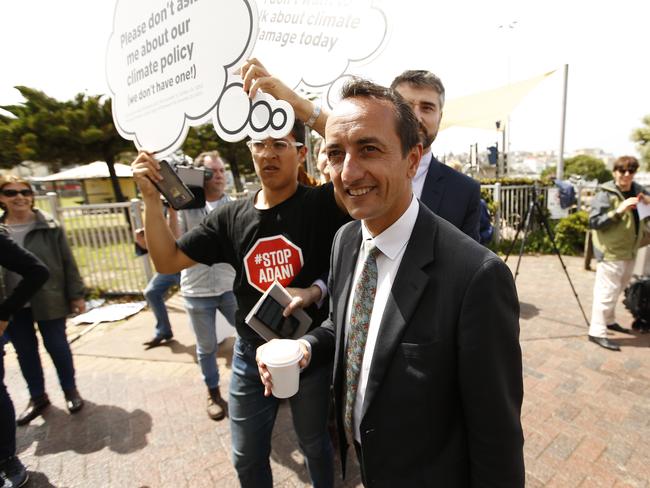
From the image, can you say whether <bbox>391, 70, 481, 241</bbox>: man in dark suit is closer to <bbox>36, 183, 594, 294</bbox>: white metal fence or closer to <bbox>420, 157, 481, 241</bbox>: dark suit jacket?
<bbox>420, 157, 481, 241</bbox>: dark suit jacket

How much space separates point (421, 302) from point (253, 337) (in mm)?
1110

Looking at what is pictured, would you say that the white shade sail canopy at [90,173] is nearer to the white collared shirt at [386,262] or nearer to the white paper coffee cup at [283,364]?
the white paper coffee cup at [283,364]

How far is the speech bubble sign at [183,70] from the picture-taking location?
164 centimetres

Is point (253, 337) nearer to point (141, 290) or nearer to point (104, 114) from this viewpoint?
point (141, 290)

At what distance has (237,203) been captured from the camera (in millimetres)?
2150

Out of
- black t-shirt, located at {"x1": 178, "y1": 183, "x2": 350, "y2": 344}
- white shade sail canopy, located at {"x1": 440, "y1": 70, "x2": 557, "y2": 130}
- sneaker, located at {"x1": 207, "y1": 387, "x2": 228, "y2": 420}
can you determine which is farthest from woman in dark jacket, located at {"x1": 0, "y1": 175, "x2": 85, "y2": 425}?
white shade sail canopy, located at {"x1": 440, "y1": 70, "x2": 557, "y2": 130}

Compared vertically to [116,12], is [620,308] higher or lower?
lower

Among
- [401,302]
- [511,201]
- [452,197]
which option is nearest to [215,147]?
[511,201]

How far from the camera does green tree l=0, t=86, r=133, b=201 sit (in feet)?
61.3

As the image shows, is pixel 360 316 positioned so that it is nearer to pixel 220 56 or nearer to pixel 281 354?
pixel 281 354

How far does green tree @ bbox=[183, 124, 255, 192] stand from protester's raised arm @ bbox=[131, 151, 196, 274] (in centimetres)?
1989

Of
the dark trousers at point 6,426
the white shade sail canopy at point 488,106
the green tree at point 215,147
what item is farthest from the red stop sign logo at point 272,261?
the green tree at point 215,147

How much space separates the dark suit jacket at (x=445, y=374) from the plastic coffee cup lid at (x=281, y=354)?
0.97 ft

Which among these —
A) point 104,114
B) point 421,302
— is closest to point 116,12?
point 421,302
